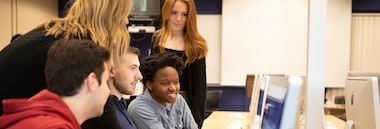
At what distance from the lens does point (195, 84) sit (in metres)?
2.70

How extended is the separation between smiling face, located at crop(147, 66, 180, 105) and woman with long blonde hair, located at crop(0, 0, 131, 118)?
0.89 metres

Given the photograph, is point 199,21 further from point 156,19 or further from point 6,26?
point 6,26

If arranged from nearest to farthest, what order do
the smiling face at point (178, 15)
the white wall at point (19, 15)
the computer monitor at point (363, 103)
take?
the computer monitor at point (363, 103), the smiling face at point (178, 15), the white wall at point (19, 15)

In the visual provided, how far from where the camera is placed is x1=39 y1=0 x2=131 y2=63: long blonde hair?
1.42 metres

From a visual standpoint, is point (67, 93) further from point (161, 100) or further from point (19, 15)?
point (19, 15)

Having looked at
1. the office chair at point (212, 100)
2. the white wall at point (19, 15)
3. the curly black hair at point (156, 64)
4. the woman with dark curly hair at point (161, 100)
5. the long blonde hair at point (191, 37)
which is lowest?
the office chair at point (212, 100)

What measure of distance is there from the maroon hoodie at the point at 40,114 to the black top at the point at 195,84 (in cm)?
154

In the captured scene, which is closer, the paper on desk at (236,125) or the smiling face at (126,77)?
the smiling face at (126,77)

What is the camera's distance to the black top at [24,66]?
1.40 meters

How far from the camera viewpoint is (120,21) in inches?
60.0

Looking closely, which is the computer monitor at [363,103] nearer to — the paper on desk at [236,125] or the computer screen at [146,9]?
the paper on desk at [236,125]

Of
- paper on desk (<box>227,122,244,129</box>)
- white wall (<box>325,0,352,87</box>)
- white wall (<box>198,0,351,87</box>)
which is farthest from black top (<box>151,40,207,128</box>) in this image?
white wall (<box>325,0,352,87</box>)

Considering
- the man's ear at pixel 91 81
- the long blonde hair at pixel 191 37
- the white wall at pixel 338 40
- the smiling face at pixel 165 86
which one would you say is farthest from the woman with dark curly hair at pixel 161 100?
the white wall at pixel 338 40

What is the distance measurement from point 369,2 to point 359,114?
533cm
